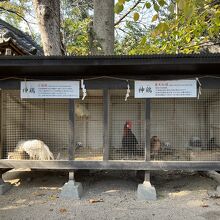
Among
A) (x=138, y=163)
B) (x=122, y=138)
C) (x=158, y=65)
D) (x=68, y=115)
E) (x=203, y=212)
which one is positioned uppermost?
(x=158, y=65)

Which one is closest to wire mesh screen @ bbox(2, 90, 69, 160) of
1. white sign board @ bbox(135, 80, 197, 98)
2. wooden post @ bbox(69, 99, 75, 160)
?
wooden post @ bbox(69, 99, 75, 160)

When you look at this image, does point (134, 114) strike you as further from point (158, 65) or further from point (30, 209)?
point (30, 209)

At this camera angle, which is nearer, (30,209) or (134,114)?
(30,209)

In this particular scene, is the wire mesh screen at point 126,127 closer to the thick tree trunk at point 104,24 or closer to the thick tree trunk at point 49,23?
the thick tree trunk at point 49,23

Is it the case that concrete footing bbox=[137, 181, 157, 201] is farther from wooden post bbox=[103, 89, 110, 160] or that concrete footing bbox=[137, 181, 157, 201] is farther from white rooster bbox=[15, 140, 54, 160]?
white rooster bbox=[15, 140, 54, 160]

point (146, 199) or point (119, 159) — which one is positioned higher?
point (119, 159)

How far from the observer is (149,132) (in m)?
5.86

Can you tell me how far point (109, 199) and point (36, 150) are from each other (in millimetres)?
1689

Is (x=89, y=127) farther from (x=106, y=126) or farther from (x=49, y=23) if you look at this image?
(x=49, y=23)

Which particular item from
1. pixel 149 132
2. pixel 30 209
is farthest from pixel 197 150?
pixel 30 209

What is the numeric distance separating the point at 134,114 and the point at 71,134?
1.30 meters

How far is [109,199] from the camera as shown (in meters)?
5.78

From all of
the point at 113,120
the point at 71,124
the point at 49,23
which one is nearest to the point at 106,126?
the point at 113,120

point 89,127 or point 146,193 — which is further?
point 89,127
